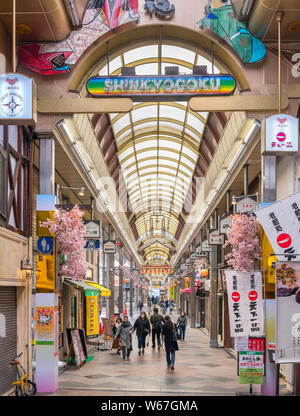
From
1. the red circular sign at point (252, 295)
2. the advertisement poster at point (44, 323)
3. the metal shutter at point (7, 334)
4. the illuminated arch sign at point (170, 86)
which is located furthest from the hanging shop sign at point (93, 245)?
the red circular sign at point (252, 295)

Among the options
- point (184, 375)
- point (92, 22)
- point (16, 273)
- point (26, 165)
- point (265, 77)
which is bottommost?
point (184, 375)

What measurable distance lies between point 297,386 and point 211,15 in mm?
8484

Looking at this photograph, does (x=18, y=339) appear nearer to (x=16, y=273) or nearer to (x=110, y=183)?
(x=16, y=273)

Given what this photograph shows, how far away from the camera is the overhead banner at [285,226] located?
907 centimetres

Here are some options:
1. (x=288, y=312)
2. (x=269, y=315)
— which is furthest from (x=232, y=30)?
(x=288, y=312)

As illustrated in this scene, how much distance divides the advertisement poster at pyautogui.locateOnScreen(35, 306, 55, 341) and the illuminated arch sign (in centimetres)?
486

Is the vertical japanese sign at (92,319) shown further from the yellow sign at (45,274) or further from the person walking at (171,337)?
the yellow sign at (45,274)

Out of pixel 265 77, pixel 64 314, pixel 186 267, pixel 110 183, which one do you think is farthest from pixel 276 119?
pixel 186 267

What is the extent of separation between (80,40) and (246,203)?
18.5 ft

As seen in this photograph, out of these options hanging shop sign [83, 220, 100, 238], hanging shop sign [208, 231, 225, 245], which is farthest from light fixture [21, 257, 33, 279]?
Answer: hanging shop sign [208, 231, 225, 245]

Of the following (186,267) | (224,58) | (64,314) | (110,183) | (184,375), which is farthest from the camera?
(186,267)

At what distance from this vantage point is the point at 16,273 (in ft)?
38.3

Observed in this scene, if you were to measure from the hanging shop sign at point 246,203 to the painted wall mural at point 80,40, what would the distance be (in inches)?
200

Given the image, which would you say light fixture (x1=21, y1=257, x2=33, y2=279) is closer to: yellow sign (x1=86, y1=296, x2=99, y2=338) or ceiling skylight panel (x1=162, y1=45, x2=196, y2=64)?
ceiling skylight panel (x1=162, y1=45, x2=196, y2=64)
